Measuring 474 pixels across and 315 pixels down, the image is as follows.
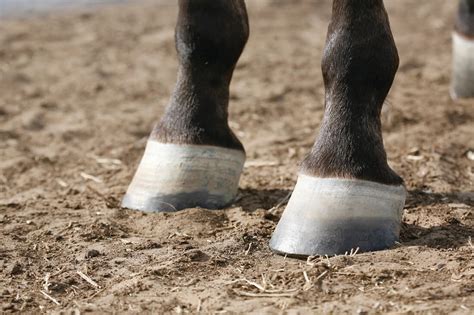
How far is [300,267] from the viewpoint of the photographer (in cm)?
276

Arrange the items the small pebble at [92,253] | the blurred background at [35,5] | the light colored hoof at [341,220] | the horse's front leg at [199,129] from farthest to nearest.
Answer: the blurred background at [35,5] → the horse's front leg at [199,129] → the small pebble at [92,253] → the light colored hoof at [341,220]

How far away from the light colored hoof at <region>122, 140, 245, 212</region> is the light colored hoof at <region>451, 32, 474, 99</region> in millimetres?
1978

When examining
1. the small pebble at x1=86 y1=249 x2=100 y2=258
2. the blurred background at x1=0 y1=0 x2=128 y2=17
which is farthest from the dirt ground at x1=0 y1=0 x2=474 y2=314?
the blurred background at x1=0 y1=0 x2=128 y2=17

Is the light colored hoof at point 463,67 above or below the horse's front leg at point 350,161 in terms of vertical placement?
below

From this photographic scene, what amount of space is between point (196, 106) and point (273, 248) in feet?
2.40

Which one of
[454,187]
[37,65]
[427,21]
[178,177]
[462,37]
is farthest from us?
[427,21]

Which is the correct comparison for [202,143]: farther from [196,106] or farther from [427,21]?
[427,21]

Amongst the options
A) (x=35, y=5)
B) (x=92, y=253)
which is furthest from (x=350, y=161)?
(x=35, y=5)

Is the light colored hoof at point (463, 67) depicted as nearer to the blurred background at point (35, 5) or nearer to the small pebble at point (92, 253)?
the small pebble at point (92, 253)

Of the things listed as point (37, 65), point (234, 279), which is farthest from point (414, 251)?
point (37, 65)

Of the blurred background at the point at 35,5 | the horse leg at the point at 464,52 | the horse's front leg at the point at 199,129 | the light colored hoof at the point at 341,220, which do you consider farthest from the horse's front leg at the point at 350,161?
the blurred background at the point at 35,5

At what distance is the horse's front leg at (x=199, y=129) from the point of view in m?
3.37

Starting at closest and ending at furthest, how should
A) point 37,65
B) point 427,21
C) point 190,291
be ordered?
point 190,291 < point 37,65 < point 427,21

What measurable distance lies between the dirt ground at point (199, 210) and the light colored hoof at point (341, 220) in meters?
0.05
